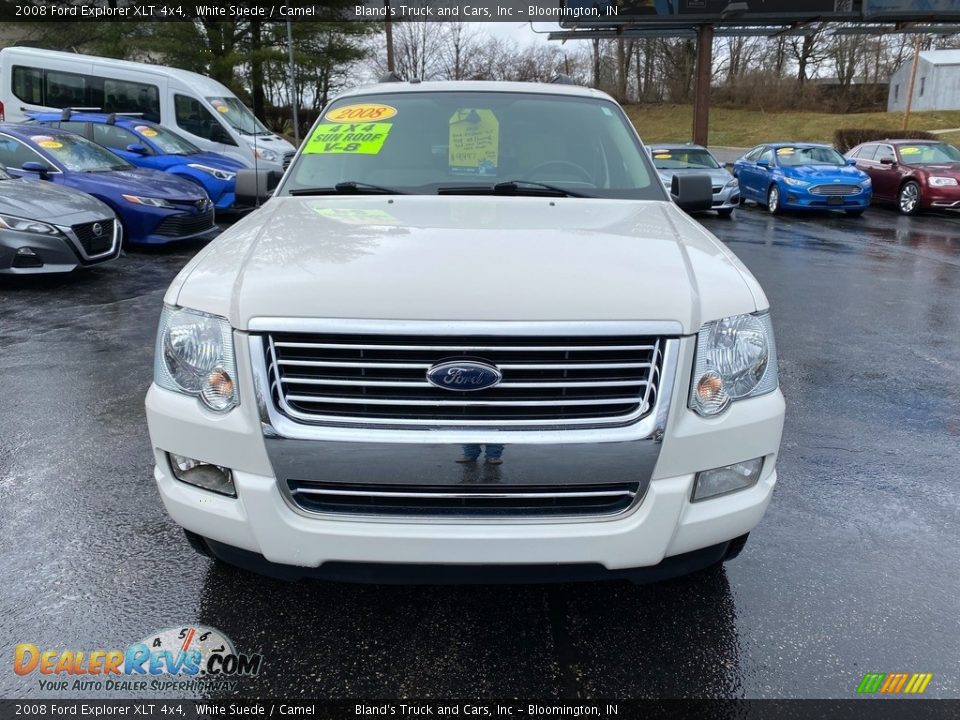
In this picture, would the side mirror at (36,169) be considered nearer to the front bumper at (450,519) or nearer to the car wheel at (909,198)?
the front bumper at (450,519)

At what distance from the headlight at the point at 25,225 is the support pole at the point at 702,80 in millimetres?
19624

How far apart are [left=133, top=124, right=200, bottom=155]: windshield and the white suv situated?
11.5 meters

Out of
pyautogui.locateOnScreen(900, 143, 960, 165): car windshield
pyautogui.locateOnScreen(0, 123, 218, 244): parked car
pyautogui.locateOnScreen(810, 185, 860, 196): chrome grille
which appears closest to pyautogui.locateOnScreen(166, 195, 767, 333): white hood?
pyautogui.locateOnScreen(0, 123, 218, 244): parked car

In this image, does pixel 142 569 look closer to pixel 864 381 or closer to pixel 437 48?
pixel 864 381

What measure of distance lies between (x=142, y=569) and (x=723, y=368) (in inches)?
87.5

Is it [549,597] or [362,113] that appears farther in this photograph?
[362,113]

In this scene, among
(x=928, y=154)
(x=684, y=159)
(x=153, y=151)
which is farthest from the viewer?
(x=684, y=159)

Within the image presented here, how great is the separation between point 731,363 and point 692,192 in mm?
2002

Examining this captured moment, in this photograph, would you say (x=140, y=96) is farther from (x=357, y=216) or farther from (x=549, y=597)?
(x=549, y=597)

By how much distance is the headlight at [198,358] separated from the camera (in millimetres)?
2152

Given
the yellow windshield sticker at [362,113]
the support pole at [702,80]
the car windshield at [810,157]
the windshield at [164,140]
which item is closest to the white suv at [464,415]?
the yellow windshield sticker at [362,113]

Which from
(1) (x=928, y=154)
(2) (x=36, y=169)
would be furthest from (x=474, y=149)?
(1) (x=928, y=154)

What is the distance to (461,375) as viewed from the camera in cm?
204

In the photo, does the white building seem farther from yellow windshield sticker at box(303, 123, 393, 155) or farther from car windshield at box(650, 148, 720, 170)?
yellow windshield sticker at box(303, 123, 393, 155)
